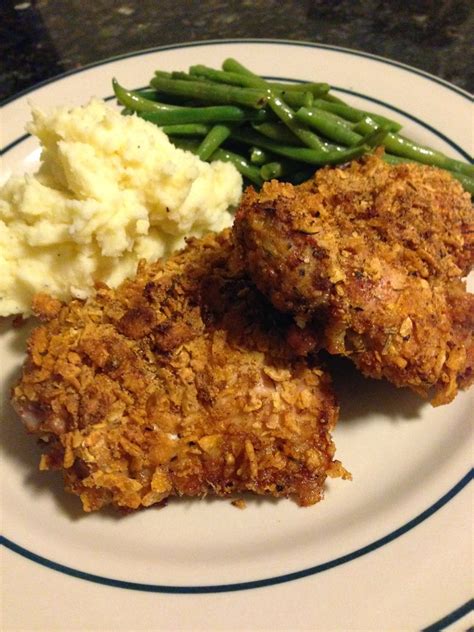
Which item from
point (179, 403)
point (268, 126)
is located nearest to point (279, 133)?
point (268, 126)

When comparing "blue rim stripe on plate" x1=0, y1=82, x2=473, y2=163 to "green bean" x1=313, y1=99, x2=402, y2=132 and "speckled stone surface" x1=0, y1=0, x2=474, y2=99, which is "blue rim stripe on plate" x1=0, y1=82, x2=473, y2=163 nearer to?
"green bean" x1=313, y1=99, x2=402, y2=132

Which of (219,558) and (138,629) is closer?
(138,629)

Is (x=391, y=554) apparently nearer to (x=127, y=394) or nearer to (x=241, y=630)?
(x=241, y=630)

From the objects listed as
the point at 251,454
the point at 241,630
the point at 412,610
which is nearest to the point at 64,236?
the point at 251,454

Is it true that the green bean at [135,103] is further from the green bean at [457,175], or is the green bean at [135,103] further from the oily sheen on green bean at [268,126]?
the green bean at [457,175]

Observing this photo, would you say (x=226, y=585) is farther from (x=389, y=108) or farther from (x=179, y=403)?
(x=389, y=108)

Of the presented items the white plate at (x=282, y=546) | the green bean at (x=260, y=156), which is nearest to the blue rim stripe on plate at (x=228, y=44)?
the green bean at (x=260, y=156)
